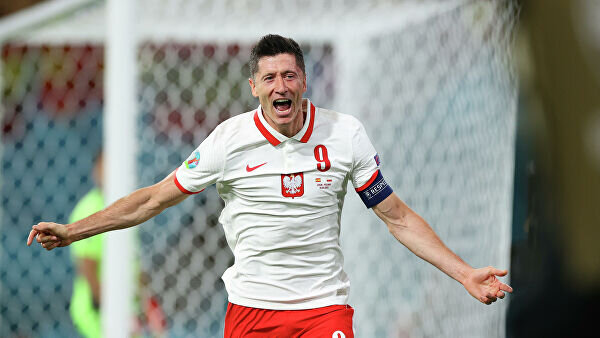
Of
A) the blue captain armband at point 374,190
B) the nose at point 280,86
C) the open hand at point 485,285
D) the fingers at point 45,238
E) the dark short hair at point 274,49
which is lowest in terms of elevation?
the open hand at point 485,285

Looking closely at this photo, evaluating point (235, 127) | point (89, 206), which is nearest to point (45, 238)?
point (235, 127)

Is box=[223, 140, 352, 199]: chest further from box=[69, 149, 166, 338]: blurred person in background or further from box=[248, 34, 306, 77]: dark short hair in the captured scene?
box=[69, 149, 166, 338]: blurred person in background

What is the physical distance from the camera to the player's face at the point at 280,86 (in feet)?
9.14

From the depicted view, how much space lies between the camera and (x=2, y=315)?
605 centimetres

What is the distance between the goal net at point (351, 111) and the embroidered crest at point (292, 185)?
6.31 feet

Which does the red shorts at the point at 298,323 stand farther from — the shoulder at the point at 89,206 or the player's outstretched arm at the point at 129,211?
the shoulder at the point at 89,206

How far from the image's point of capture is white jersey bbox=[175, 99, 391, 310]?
2.89 metres

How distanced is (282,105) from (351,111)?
2.86 m

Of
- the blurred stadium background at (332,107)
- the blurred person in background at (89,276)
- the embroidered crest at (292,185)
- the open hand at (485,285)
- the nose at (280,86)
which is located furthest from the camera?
the blurred person in background at (89,276)

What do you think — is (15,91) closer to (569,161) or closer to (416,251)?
(416,251)

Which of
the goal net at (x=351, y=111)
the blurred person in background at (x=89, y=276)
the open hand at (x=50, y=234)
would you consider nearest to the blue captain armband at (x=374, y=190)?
the open hand at (x=50, y=234)

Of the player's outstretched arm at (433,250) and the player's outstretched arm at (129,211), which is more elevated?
the player's outstretched arm at (129,211)

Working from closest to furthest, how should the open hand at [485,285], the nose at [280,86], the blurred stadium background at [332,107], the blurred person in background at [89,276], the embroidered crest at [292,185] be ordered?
1. the open hand at [485,285]
2. the nose at [280,86]
3. the embroidered crest at [292,185]
4. the blurred stadium background at [332,107]
5. the blurred person in background at [89,276]

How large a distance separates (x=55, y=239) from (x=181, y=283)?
2270 millimetres
